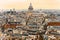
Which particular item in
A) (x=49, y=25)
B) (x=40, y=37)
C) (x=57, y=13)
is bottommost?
(x=40, y=37)

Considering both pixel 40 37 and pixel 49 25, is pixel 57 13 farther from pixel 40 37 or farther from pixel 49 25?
pixel 40 37

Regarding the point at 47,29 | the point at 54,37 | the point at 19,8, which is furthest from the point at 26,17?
the point at 54,37

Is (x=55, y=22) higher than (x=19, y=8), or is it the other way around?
(x=19, y=8)

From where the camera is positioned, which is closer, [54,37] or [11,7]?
[54,37]

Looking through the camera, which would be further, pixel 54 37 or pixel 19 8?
pixel 19 8

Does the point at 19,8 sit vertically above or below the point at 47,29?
above

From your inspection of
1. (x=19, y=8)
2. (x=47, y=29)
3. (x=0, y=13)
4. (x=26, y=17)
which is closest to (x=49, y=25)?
(x=47, y=29)

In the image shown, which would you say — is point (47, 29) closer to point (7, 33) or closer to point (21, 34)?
point (21, 34)

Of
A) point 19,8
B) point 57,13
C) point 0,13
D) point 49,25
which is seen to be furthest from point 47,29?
point 0,13
